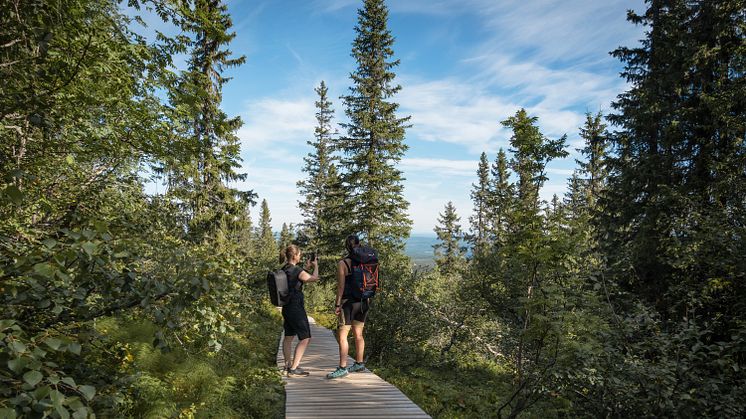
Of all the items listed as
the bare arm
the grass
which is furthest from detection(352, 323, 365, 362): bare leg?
the grass

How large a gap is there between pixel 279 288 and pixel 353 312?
1.40 m

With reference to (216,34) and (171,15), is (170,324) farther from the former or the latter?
(216,34)

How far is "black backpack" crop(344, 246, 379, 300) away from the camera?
256 inches

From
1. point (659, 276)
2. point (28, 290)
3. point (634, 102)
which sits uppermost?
point (634, 102)

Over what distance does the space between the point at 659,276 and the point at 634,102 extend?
7.40 m

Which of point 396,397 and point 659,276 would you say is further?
point 659,276

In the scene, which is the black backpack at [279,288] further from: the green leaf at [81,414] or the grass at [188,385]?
the green leaf at [81,414]

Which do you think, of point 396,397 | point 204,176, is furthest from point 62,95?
point 204,176

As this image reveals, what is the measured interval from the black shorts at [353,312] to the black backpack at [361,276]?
0.11 metres

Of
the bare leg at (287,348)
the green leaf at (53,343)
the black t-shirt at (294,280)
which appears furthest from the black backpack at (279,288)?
the green leaf at (53,343)

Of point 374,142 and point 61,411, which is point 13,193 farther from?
point 374,142

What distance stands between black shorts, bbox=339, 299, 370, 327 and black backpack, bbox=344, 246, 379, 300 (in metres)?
0.11

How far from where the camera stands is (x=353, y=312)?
655 cm

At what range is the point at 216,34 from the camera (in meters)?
5.00
